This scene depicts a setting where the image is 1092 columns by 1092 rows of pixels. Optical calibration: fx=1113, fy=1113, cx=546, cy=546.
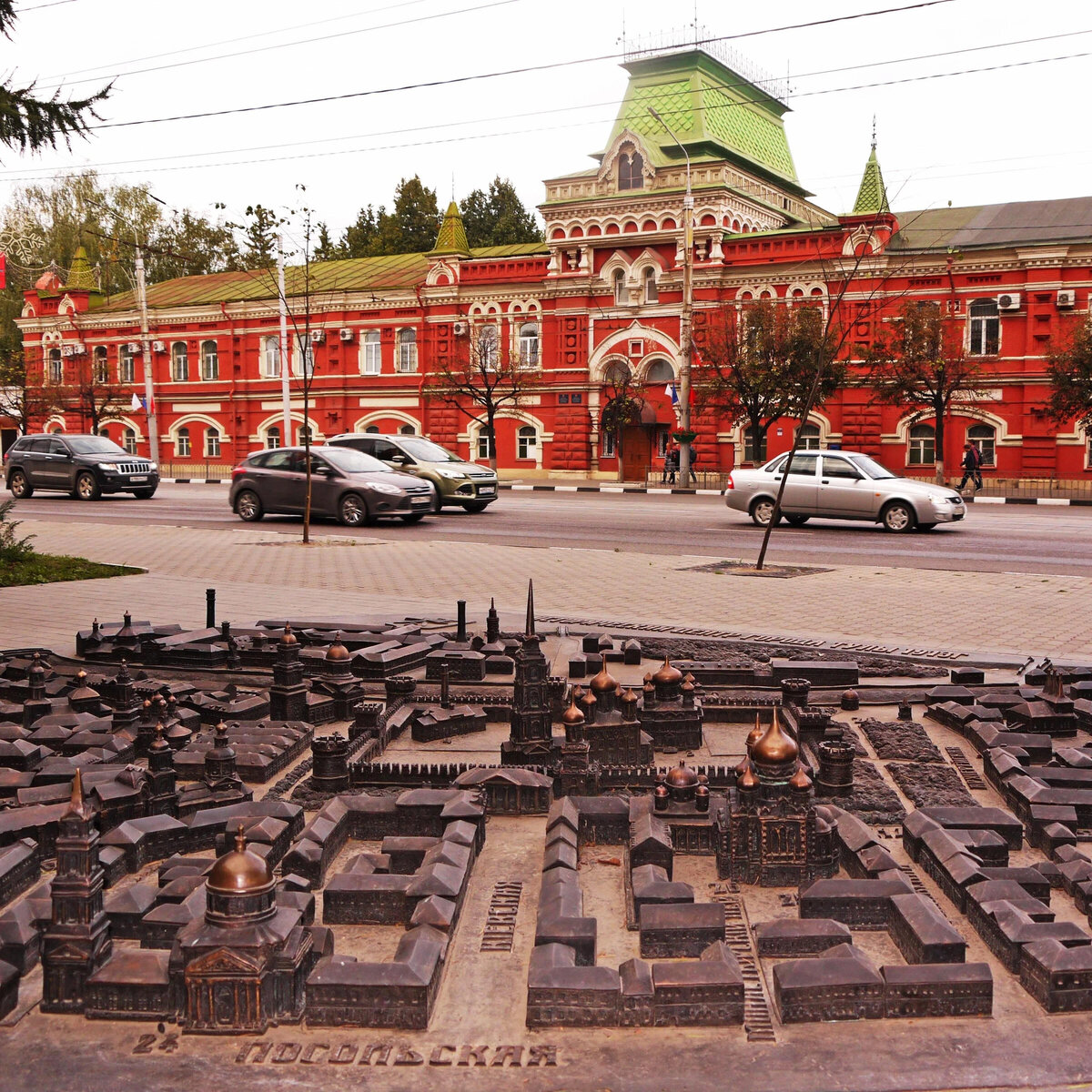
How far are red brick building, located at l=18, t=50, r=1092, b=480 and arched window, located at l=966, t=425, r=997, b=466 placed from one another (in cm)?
8

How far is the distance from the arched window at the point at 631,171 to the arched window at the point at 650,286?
10.5 feet

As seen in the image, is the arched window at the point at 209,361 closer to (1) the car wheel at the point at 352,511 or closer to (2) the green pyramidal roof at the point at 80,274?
(2) the green pyramidal roof at the point at 80,274

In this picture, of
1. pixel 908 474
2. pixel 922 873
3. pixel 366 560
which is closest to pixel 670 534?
pixel 366 560

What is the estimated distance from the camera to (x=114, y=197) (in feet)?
195

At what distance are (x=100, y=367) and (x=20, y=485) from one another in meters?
26.1

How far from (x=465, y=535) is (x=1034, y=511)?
15798mm

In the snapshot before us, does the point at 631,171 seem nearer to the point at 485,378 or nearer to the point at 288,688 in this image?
the point at 485,378

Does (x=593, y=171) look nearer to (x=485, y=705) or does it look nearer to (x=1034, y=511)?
(x=1034, y=511)

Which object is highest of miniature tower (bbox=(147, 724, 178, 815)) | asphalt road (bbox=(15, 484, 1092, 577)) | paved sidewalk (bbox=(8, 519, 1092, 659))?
miniature tower (bbox=(147, 724, 178, 815))

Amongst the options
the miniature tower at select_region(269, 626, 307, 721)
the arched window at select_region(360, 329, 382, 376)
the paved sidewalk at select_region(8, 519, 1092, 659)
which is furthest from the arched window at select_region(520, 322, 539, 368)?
the miniature tower at select_region(269, 626, 307, 721)

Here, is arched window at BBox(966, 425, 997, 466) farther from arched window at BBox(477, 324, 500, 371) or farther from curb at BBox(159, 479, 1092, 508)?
arched window at BBox(477, 324, 500, 371)

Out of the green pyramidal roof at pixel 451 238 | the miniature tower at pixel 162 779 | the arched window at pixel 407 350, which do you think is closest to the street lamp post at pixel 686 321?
the green pyramidal roof at pixel 451 238

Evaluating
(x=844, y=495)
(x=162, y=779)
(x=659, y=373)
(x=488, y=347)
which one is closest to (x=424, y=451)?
(x=844, y=495)

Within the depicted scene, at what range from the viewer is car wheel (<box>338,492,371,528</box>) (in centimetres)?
2202
